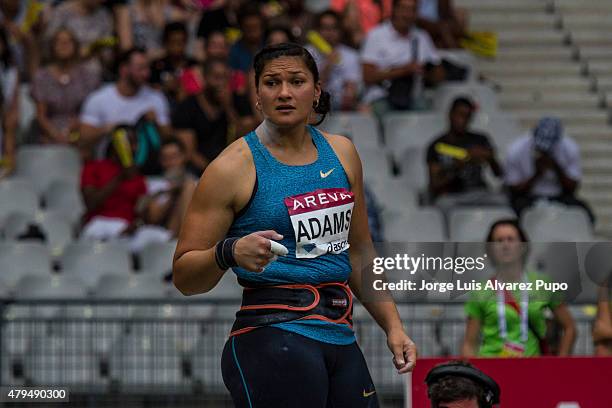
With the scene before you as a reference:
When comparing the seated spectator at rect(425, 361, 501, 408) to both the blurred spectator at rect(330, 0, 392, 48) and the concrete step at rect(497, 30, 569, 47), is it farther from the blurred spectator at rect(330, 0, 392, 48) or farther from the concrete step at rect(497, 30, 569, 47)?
the concrete step at rect(497, 30, 569, 47)

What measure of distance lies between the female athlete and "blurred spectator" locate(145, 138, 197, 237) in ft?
21.7

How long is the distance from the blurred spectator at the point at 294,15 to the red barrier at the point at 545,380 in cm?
732

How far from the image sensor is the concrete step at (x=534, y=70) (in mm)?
16172

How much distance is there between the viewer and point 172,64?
567 inches

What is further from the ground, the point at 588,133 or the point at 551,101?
the point at 551,101

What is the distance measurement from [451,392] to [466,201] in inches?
280

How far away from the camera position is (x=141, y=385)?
1059 centimetres

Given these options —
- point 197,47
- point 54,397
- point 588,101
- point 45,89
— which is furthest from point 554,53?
point 54,397

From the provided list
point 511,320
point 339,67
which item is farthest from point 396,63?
point 511,320

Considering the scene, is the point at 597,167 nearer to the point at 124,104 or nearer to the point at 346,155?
the point at 124,104

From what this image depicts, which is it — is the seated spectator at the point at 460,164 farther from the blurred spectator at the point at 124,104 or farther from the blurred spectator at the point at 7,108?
the blurred spectator at the point at 7,108

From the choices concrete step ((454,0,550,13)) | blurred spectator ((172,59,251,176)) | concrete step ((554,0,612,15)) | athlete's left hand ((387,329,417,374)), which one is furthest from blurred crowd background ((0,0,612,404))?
athlete's left hand ((387,329,417,374))

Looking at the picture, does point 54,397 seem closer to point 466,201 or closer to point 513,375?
point 513,375

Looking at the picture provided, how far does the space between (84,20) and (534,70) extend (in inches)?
181
